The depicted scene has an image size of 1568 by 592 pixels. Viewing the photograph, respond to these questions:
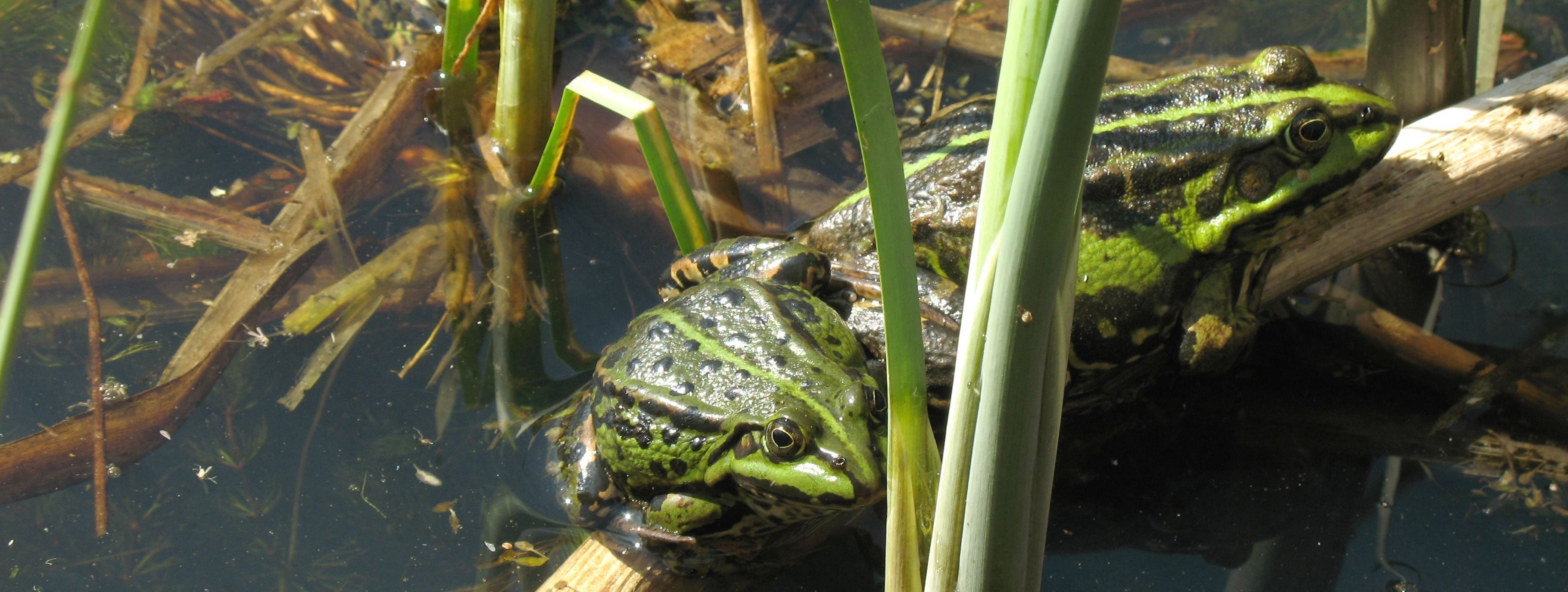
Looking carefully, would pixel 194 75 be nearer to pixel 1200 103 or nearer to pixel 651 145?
pixel 651 145

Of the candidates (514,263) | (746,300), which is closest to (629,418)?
(746,300)

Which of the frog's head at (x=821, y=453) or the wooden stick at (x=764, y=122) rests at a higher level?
the wooden stick at (x=764, y=122)

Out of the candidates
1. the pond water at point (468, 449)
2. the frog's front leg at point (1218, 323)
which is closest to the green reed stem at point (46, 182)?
the pond water at point (468, 449)

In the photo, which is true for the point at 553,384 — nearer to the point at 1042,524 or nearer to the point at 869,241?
the point at 869,241

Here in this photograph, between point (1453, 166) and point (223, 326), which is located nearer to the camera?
point (1453, 166)

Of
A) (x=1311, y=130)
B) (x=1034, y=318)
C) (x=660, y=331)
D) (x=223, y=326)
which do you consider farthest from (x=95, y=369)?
(x=1311, y=130)

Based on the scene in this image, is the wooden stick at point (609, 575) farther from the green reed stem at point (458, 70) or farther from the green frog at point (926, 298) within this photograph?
the green reed stem at point (458, 70)
